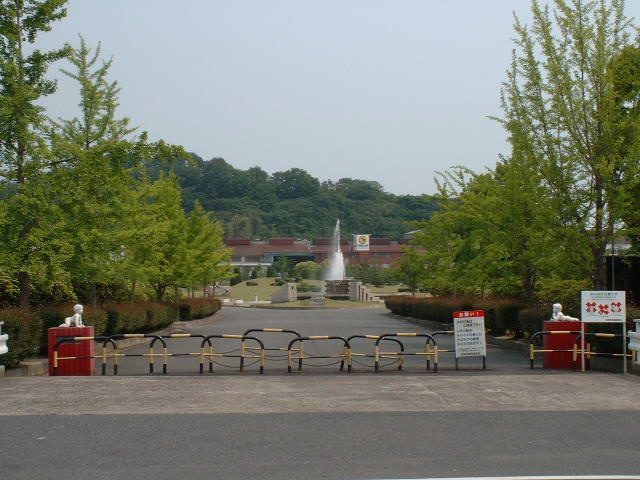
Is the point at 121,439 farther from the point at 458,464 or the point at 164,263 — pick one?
the point at 164,263

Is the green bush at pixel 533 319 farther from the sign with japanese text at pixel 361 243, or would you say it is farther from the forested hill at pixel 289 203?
the forested hill at pixel 289 203

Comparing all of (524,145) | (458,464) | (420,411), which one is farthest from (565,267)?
(458,464)

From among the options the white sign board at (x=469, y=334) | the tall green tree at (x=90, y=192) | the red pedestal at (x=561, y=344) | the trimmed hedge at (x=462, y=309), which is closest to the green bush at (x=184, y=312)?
the trimmed hedge at (x=462, y=309)

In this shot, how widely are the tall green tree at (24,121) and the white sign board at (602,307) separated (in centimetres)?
1101

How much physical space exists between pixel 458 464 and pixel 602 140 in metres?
12.6

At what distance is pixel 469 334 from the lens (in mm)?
15906

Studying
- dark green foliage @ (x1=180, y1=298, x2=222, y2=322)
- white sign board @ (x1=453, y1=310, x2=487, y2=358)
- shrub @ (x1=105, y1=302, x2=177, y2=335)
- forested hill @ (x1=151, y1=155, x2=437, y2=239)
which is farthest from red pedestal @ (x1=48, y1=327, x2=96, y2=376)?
forested hill @ (x1=151, y1=155, x2=437, y2=239)

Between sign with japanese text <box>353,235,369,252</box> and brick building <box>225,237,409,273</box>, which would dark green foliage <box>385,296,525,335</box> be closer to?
sign with japanese text <box>353,235,369,252</box>

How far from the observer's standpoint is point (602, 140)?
17.9 metres

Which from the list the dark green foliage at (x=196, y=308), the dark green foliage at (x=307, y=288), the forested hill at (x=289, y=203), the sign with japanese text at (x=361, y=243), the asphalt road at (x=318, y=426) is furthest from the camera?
the forested hill at (x=289, y=203)

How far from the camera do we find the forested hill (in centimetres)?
17300

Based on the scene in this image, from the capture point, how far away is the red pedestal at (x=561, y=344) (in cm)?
1577

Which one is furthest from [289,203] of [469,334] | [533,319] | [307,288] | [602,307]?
[602,307]

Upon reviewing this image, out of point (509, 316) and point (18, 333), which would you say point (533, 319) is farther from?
point (18, 333)
